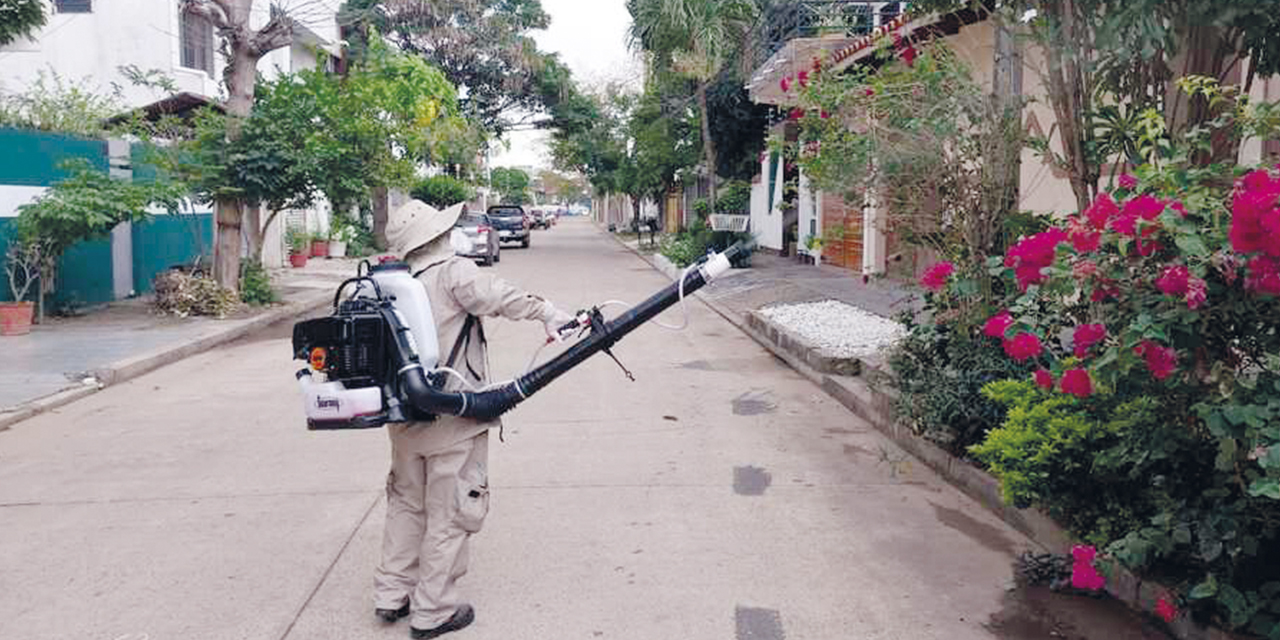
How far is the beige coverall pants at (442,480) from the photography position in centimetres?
416

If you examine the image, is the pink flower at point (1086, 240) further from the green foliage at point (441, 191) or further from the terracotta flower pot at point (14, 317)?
the green foliage at point (441, 191)

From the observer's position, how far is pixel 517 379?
4.20 m

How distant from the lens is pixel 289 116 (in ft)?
51.7

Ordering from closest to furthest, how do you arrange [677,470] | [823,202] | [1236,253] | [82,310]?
[1236,253] → [677,470] → [82,310] → [823,202]

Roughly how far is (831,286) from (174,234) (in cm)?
1141

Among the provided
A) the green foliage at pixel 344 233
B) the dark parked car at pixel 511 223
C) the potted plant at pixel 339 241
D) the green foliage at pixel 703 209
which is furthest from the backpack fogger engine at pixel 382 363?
the dark parked car at pixel 511 223

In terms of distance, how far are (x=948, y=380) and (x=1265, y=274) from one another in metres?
3.58

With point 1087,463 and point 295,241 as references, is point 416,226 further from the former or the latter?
point 295,241

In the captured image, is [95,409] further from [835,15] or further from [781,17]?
[781,17]

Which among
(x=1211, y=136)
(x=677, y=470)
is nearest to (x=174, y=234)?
(x=677, y=470)

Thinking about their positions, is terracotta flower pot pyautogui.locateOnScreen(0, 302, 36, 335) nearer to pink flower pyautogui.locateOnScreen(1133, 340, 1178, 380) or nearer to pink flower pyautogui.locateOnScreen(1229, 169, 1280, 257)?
pink flower pyautogui.locateOnScreen(1133, 340, 1178, 380)

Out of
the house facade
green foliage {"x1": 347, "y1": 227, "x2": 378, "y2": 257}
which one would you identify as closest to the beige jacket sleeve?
the house facade

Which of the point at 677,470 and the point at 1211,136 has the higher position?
the point at 1211,136

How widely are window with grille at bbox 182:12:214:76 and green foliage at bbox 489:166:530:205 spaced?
183ft
